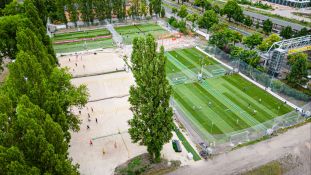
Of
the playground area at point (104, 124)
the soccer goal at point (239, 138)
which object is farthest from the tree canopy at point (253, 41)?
the soccer goal at point (239, 138)

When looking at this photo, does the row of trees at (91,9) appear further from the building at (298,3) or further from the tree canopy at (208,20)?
the building at (298,3)

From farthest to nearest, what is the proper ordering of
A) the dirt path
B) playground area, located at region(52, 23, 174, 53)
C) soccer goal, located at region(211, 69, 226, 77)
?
1. playground area, located at region(52, 23, 174, 53)
2. soccer goal, located at region(211, 69, 226, 77)
3. the dirt path

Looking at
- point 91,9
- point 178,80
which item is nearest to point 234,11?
point 178,80

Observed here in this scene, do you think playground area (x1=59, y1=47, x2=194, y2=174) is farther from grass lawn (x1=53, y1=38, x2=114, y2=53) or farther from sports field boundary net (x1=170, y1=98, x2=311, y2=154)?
grass lawn (x1=53, y1=38, x2=114, y2=53)

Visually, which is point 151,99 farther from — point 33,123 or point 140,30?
point 140,30

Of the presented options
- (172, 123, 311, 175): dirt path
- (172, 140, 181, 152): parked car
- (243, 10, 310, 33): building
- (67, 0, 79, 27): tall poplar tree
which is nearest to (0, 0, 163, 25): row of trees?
(67, 0, 79, 27): tall poplar tree

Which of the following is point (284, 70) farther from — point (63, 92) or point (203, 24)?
point (63, 92)

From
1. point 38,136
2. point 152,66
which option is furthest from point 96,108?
point 38,136
